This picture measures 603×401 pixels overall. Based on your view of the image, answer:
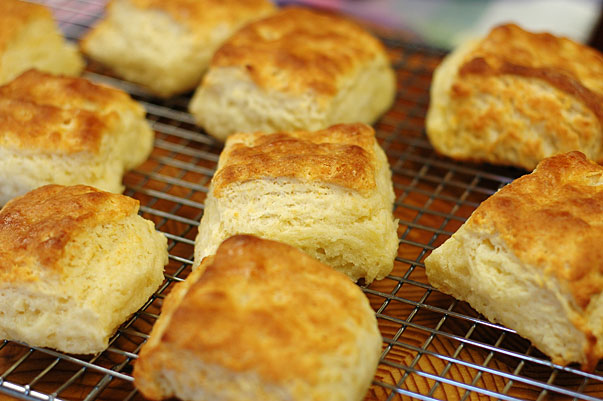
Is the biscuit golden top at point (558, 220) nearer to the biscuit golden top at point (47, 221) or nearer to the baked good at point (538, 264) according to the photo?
the baked good at point (538, 264)

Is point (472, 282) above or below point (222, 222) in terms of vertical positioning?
below

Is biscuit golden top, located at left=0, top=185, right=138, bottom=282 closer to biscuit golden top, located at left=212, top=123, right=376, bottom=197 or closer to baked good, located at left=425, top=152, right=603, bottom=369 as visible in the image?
biscuit golden top, located at left=212, top=123, right=376, bottom=197

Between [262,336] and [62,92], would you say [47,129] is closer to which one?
[62,92]

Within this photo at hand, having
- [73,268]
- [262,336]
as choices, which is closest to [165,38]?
[73,268]

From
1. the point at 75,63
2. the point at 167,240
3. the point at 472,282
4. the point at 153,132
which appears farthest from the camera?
the point at 75,63

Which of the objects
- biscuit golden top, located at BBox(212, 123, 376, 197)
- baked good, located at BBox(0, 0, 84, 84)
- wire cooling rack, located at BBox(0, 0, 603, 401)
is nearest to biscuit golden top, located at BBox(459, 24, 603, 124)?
wire cooling rack, located at BBox(0, 0, 603, 401)

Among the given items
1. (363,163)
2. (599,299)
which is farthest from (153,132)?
(599,299)

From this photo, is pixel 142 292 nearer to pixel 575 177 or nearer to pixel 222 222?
pixel 222 222
